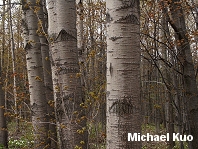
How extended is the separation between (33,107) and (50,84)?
1.10 metres

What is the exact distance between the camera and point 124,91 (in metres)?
1.72

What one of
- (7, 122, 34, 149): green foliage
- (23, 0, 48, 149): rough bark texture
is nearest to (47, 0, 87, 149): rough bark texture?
(23, 0, 48, 149): rough bark texture

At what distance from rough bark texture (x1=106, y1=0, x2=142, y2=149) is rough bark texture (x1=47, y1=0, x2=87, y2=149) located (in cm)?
102

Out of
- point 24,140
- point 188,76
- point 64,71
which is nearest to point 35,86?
A: point 64,71

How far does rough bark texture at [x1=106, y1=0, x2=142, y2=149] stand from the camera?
171 cm

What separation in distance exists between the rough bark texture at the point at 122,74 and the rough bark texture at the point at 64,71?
1016 mm

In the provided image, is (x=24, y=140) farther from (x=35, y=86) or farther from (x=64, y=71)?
(x=64, y=71)

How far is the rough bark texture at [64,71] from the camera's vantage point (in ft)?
8.94

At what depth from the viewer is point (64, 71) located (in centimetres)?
275

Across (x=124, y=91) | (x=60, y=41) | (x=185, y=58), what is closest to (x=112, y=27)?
(x=124, y=91)

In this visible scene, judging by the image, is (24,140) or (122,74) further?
(24,140)

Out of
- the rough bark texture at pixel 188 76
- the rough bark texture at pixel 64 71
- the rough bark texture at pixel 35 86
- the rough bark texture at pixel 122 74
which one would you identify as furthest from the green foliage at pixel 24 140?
the rough bark texture at pixel 122 74

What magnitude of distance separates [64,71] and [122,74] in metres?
1.17

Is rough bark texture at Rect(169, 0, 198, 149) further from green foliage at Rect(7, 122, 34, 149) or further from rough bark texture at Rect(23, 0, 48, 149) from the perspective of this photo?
green foliage at Rect(7, 122, 34, 149)
